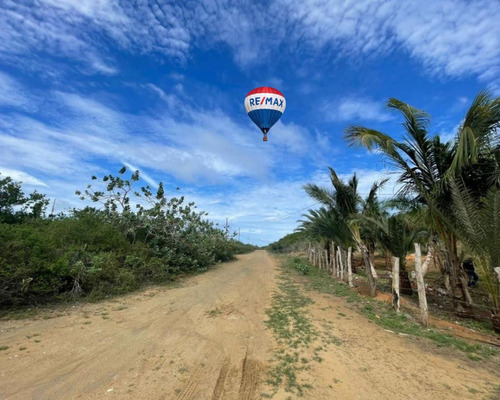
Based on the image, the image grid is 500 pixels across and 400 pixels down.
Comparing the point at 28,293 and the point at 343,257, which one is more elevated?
the point at 343,257

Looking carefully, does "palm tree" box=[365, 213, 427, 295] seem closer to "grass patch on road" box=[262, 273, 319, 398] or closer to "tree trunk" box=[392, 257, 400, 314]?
"tree trunk" box=[392, 257, 400, 314]

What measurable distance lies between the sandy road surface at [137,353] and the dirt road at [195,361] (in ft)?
0.05

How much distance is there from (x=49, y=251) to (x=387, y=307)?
9.73 m

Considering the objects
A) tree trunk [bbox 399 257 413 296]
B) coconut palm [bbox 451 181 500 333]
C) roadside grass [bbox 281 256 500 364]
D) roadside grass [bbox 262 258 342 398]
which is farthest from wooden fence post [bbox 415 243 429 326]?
tree trunk [bbox 399 257 413 296]

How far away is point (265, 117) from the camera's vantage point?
12.7 m

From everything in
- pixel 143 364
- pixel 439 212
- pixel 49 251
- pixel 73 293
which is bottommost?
pixel 143 364

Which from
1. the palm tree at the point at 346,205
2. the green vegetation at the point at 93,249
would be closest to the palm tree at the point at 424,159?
the palm tree at the point at 346,205

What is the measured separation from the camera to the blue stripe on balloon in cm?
1252

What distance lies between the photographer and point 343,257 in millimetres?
13125

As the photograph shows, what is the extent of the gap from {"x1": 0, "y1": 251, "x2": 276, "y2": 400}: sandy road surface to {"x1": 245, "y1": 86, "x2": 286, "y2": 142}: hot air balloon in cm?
883

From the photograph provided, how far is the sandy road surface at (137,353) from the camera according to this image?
332cm

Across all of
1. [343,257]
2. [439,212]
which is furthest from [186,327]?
[343,257]

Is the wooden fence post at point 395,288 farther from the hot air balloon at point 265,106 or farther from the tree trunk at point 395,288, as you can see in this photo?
the hot air balloon at point 265,106

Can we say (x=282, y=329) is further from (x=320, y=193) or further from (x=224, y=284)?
(x=320, y=193)
